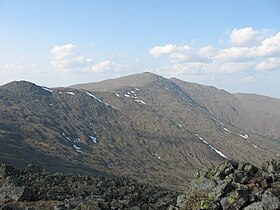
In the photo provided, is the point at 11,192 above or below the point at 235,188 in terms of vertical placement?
below

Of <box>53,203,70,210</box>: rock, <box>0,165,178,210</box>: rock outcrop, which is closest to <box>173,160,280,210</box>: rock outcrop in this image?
<box>0,165,178,210</box>: rock outcrop

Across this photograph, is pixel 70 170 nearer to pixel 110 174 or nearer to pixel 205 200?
pixel 110 174

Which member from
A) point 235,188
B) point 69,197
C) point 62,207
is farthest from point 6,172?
point 235,188

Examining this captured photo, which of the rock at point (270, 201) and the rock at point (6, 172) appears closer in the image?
the rock at point (270, 201)

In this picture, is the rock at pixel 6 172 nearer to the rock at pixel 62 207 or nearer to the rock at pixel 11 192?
the rock at pixel 11 192

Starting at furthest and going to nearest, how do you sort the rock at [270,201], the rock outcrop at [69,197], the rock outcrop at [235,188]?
1. the rock outcrop at [69,197]
2. the rock outcrop at [235,188]
3. the rock at [270,201]

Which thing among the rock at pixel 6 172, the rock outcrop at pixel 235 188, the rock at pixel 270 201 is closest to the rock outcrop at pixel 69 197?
the rock at pixel 6 172

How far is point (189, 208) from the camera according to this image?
81.2 ft

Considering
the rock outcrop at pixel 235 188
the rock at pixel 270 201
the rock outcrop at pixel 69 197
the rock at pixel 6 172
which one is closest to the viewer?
the rock at pixel 270 201

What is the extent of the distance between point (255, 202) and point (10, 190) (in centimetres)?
2689

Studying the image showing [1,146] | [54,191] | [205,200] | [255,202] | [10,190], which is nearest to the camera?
[255,202]

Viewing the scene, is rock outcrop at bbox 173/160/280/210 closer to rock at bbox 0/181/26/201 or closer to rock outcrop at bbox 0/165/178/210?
rock outcrop at bbox 0/165/178/210

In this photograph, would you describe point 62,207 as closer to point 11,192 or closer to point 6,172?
point 11,192

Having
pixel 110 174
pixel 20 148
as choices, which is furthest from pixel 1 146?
pixel 110 174
